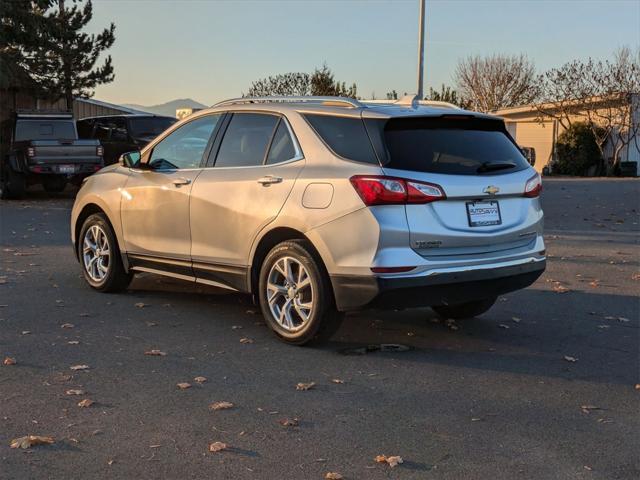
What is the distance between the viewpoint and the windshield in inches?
785

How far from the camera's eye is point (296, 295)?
5.66 meters

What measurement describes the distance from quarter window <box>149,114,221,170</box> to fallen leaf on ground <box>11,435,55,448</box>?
320 cm

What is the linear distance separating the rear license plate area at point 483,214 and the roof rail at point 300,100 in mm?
1092

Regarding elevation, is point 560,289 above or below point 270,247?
below

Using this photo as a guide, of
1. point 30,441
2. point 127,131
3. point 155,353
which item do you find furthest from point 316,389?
point 127,131

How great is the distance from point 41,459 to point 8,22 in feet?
76.0

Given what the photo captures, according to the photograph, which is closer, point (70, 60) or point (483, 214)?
point (483, 214)

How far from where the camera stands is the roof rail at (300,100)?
5691mm

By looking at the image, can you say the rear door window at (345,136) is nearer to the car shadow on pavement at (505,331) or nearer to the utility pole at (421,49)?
the car shadow on pavement at (505,331)

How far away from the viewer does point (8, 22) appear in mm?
23875

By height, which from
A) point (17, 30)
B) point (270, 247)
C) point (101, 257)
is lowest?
point (101, 257)

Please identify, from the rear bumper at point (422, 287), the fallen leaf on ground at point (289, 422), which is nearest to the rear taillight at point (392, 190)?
the rear bumper at point (422, 287)

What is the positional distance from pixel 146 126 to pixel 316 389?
16430mm

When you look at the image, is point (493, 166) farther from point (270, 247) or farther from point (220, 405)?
point (220, 405)
